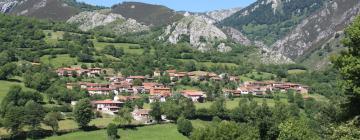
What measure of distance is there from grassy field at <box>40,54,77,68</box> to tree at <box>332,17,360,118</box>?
14217cm

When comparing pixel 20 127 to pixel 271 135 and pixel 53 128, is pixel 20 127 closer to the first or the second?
pixel 53 128

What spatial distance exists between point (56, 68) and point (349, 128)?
14240cm

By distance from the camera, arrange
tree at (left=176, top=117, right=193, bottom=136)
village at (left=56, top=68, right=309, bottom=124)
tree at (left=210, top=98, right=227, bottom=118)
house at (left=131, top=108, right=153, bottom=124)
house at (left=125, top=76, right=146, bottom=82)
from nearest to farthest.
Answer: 1. tree at (left=176, top=117, right=193, bottom=136)
2. house at (left=131, top=108, right=153, bottom=124)
3. tree at (left=210, top=98, right=227, bottom=118)
4. village at (left=56, top=68, right=309, bottom=124)
5. house at (left=125, top=76, right=146, bottom=82)

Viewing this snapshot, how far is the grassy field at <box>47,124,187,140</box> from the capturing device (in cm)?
10319

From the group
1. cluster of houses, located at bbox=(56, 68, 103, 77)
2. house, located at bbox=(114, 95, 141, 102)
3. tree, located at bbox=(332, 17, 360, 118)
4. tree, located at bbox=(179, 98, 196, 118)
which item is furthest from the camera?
cluster of houses, located at bbox=(56, 68, 103, 77)

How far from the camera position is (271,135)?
260 feet

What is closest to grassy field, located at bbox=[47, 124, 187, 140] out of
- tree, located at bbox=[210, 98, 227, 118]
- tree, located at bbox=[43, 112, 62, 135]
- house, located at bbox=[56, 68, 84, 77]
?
tree, located at bbox=[43, 112, 62, 135]

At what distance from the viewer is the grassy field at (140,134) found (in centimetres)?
10319

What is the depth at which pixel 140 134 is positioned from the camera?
108m

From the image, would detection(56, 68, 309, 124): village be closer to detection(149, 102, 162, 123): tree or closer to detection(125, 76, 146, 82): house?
detection(125, 76, 146, 82): house

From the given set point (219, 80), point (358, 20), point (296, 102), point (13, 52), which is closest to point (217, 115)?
point (296, 102)

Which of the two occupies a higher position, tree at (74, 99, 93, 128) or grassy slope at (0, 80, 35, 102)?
grassy slope at (0, 80, 35, 102)

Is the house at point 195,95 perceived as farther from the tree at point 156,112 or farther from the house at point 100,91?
the tree at point 156,112

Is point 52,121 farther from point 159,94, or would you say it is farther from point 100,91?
point 159,94
